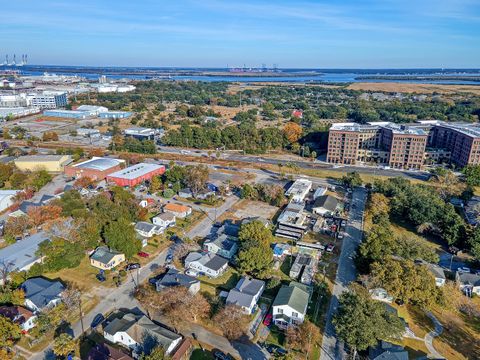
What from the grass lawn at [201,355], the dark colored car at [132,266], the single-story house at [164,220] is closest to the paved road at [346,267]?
the grass lawn at [201,355]

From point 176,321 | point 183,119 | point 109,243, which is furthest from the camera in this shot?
point 183,119

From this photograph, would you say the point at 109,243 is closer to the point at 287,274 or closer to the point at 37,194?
the point at 287,274

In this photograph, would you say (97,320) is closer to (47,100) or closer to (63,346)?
(63,346)

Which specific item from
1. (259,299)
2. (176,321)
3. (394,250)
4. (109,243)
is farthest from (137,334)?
(394,250)

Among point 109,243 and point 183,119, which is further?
point 183,119

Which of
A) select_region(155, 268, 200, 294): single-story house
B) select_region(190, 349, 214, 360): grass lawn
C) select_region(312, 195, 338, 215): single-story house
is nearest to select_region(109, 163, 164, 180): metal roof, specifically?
select_region(155, 268, 200, 294): single-story house

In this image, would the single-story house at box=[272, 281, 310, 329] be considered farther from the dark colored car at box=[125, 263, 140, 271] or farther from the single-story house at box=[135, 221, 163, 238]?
the single-story house at box=[135, 221, 163, 238]
